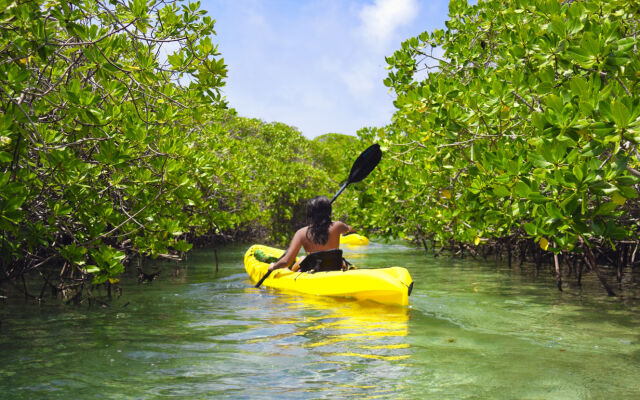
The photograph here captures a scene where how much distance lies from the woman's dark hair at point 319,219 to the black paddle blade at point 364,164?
1669 millimetres

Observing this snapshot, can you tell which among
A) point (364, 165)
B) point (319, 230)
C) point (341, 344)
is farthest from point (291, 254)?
point (341, 344)

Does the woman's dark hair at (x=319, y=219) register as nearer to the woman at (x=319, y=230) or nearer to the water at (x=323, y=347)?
the woman at (x=319, y=230)

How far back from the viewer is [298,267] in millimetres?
7246

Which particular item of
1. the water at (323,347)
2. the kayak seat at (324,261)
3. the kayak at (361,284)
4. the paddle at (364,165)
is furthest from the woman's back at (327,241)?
the paddle at (364,165)

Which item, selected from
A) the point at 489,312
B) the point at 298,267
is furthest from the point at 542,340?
Answer: the point at 298,267

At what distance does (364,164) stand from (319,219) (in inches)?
74.5

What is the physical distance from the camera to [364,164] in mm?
8164

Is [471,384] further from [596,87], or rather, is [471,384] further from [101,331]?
[101,331]

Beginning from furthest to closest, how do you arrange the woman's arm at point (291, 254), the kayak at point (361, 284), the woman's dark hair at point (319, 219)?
1. the woman's arm at point (291, 254)
2. the woman's dark hair at point (319, 219)
3. the kayak at point (361, 284)

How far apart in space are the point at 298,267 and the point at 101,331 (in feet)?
9.58

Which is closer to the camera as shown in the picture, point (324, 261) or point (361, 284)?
point (361, 284)

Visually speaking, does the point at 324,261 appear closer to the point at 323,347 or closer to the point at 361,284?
the point at 361,284

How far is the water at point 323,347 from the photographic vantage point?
3.28 metres

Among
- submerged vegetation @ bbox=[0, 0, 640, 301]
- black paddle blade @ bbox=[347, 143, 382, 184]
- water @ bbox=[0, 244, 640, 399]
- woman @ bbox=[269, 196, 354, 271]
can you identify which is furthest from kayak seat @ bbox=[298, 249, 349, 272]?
black paddle blade @ bbox=[347, 143, 382, 184]
